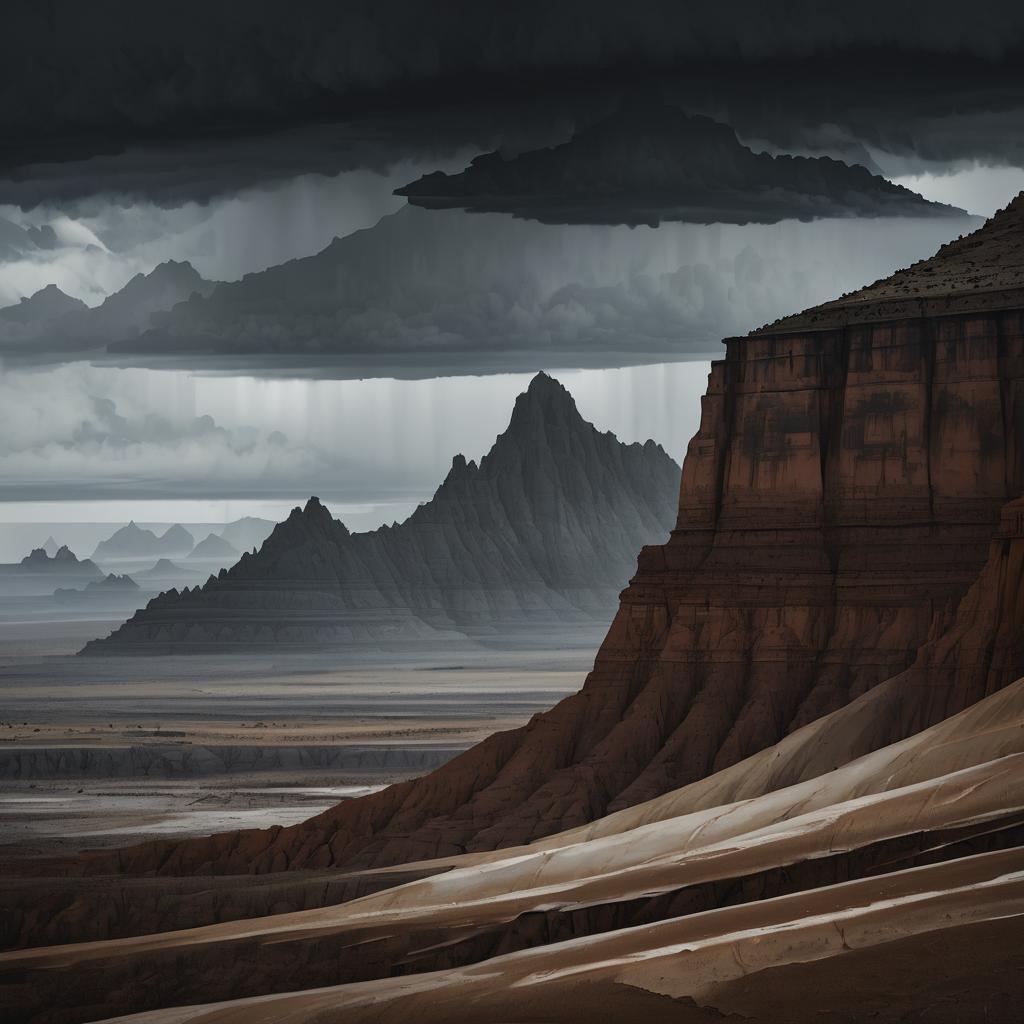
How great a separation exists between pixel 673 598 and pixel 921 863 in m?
44.9

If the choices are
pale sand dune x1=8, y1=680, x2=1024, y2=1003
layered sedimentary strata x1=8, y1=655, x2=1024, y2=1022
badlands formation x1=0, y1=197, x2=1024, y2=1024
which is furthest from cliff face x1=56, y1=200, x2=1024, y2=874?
pale sand dune x1=8, y1=680, x2=1024, y2=1003

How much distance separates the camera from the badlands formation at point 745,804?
198 ft

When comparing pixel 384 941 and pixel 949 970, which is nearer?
pixel 949 970

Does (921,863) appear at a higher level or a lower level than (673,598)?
lower

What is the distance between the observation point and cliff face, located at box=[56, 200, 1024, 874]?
105 metres

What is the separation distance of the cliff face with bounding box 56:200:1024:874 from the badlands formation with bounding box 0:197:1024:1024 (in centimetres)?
14

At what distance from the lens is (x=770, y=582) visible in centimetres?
10925

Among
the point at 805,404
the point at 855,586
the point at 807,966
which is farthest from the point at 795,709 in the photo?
the point at 807,966

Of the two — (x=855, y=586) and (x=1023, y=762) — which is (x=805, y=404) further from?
(x=1023, y=762)

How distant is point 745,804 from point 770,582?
2233 centimetres

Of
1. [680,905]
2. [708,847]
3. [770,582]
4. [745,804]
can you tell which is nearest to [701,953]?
[680,905]

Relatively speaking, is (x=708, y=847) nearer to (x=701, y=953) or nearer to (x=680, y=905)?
(x=680, y=905)

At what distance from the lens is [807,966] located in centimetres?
5719

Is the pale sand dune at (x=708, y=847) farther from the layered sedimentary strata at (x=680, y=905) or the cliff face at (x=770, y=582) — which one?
the cliff face at (x=770, y=582)
